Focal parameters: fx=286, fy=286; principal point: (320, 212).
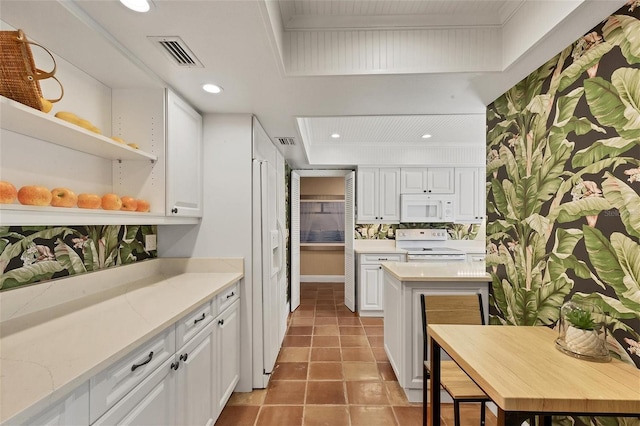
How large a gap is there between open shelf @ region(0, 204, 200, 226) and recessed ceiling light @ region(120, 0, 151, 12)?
0.86 m

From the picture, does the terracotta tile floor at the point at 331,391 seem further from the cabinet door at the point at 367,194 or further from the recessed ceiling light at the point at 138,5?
the recessed ceiling light at the point at 138,5

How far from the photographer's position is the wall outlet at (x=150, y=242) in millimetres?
2170

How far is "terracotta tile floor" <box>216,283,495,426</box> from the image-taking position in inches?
79.2

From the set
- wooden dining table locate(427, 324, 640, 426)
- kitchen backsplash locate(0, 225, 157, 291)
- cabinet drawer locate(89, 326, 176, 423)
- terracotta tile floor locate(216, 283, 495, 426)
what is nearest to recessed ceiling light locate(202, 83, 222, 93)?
kitchen backsplash locate(0, 225, 157, 291)

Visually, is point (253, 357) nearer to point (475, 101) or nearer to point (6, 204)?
point (6, 204)

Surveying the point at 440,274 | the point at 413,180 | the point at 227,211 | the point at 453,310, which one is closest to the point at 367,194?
the point at 413,180

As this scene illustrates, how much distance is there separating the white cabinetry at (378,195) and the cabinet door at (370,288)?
2.58 ft

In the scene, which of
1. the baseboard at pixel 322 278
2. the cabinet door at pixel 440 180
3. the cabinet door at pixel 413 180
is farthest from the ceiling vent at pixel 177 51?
the baseboard at pixel 322 278

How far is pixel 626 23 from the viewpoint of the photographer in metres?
1.22

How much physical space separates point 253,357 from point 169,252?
1.09m

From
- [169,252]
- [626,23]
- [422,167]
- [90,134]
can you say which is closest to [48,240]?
[90,134]

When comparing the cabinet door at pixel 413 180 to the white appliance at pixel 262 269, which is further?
the cabinet door at pixel 413 180

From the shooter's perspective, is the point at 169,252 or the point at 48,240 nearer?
the point at 48,240

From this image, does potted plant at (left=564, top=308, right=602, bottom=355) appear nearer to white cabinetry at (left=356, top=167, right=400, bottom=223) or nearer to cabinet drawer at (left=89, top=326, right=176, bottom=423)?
cabinet drawer at (left=89, top=326, right=176, bottom=423)
